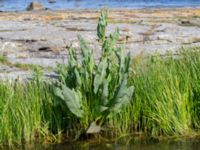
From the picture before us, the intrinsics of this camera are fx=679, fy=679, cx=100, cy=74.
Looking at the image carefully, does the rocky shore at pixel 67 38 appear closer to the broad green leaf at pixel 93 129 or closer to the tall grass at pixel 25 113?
the tall grass at pixel 25 113

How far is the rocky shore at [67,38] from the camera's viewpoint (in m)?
7.97

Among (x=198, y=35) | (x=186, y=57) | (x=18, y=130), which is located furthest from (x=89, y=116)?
(x=198, y=35)

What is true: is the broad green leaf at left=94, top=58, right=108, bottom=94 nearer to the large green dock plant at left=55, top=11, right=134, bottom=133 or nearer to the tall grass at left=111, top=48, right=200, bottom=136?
the large green dock plant at left=55, top=11, right=134, bottom=133

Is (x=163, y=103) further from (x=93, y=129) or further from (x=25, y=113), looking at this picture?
(x=25, y=113)

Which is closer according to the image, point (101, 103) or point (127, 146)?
point (127, 146)

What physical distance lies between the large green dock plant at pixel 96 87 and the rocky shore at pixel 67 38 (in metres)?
1.03

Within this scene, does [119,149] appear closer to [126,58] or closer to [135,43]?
[126,58]

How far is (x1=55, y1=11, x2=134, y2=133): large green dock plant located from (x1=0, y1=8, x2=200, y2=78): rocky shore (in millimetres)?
1028

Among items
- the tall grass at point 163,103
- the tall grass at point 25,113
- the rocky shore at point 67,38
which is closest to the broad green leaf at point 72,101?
the tall grass at point 25,113

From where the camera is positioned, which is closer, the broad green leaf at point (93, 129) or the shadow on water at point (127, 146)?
the shadow on water at point (127, 146)

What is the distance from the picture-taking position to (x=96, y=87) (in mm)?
5848

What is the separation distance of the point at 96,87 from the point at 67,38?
381cm

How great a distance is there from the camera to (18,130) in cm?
573

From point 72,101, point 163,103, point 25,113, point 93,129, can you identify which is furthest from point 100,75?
point 25,113
